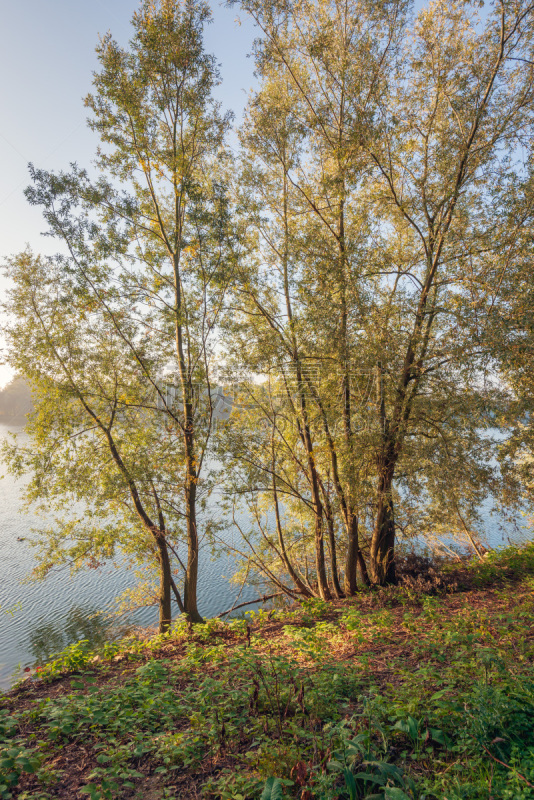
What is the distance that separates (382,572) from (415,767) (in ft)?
21.4

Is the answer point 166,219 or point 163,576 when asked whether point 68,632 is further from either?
point 166,219

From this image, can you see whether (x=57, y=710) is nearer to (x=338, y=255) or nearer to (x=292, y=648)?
(x=292, y=648)

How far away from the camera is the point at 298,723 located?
125 inches

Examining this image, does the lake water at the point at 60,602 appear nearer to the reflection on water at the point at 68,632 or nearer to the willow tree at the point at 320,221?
the reflection on water at the point at 68,632

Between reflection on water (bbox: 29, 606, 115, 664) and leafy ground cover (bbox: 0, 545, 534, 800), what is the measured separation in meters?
7.83

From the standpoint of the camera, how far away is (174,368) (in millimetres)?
8695

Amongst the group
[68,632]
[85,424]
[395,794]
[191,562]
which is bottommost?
[395,794]

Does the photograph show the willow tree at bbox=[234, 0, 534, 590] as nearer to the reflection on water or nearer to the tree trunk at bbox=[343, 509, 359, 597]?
the tree trunk at bbox=[343, 509, 359, 597]

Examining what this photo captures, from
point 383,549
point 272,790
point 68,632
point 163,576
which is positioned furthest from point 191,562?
Answer: point 68,632

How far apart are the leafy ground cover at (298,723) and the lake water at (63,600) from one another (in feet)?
22.3

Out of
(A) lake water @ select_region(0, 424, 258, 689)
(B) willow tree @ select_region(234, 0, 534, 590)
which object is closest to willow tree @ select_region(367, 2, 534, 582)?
(B) willow tree @ select_region(234, 0, 534, 590)

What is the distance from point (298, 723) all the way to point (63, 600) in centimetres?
1432

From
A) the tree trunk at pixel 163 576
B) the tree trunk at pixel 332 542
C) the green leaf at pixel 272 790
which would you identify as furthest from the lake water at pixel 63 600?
the green leaf at pixel 272 790

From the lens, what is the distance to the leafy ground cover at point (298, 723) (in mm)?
2398
